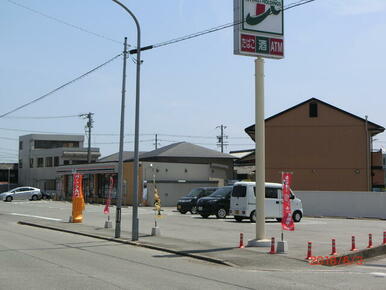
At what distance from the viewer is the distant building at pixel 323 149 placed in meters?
45.1

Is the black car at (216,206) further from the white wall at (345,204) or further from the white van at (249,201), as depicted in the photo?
the white wall at (345,204)

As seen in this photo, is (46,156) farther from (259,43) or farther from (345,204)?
(259,43)

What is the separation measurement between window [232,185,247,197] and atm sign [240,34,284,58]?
11.4m

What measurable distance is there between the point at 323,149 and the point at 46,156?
50.5 m

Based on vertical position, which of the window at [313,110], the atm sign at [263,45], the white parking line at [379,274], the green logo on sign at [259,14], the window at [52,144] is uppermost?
the window at [52,144]

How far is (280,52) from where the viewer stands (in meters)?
17.5

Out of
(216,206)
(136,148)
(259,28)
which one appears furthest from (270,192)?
(259,28)

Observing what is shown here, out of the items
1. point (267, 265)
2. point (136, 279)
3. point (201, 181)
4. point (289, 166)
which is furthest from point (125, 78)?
point (201, 181)

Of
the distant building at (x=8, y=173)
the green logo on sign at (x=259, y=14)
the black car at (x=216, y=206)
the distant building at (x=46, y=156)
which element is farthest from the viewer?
the distant building at (x=8, y=173)

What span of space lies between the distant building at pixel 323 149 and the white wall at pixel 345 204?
8.02 m

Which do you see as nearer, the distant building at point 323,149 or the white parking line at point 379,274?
the white parking line at point 379,274

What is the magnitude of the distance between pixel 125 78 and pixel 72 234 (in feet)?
21.8

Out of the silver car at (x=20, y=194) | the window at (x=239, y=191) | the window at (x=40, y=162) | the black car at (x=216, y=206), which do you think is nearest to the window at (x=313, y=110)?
the black car at (x=216, y=206)

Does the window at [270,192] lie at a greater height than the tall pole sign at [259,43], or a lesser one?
lesser
